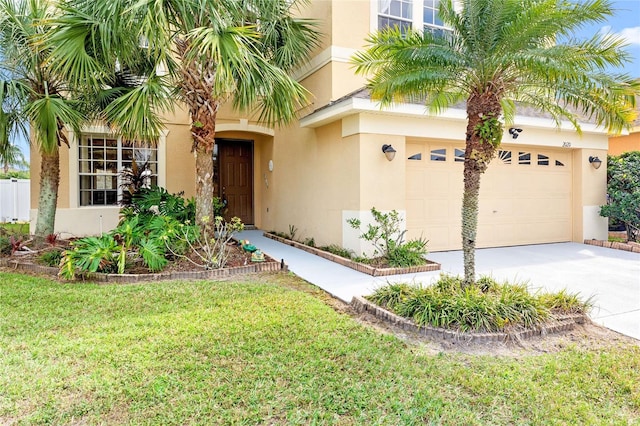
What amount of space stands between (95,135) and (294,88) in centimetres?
762

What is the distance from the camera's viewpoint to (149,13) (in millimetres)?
5973

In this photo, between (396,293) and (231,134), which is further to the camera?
(231,134)

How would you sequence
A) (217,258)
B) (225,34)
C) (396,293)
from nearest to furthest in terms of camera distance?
(396,293) → (225,34) → (217,258)

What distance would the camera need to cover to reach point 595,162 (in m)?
11.1

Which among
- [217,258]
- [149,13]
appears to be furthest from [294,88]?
→ [217,258]

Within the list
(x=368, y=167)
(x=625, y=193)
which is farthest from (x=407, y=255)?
(x=625, y=193)

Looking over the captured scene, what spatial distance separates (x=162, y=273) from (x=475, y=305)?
5.38 meters

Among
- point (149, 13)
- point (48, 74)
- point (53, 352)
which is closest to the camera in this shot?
point (53, 352)

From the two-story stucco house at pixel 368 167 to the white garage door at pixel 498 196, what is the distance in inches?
1.2

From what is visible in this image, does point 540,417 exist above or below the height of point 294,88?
below

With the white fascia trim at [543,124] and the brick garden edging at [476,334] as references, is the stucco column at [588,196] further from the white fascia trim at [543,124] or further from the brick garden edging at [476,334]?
the brick garden edging at [476,334]

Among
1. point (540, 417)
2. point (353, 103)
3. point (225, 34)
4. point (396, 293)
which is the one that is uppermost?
point (225, 34)

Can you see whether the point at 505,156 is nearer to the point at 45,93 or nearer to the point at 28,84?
the point at 45,93

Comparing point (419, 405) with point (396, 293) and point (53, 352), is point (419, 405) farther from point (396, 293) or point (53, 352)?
point (53, 352)
